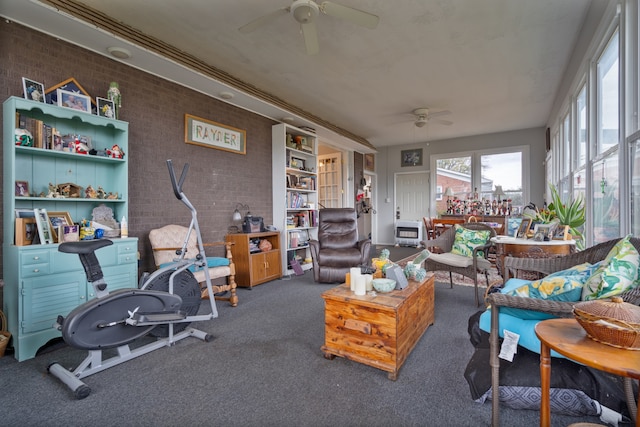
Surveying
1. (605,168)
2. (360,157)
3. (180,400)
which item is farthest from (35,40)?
(360,157)

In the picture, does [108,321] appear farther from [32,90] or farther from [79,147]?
[32,90]

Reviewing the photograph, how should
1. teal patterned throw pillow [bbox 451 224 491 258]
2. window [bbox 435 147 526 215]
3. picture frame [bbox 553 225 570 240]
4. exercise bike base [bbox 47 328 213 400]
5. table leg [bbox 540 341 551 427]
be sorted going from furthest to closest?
window [bbox 435 147 526 215], teal patterned throw pillow [bbox 451 224 491 258], picture frame [bbox 553 225 570 240], exercise bike base [bbox 47 328 213 400], table leg [bbox 540 341 551 427]

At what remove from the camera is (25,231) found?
2.21m

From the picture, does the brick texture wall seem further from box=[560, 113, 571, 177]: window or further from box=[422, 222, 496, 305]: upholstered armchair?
box=[560, 113, 571, 177]: window

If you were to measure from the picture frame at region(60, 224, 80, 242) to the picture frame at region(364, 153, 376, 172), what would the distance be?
22.3 feet

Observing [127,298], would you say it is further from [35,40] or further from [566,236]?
[566,236]

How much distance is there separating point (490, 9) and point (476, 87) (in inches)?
75.6

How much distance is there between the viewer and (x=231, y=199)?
14.2ft

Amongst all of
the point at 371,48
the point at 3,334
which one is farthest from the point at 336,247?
the point at 3,334

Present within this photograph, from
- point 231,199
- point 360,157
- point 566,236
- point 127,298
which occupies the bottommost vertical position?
point 127,298

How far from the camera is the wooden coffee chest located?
1.83m

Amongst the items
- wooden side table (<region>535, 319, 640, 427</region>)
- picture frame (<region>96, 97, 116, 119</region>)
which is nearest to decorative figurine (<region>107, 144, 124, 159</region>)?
picture frame (<region>96, 97, 116, 119</region>)

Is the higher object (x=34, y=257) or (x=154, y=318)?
(x=34, y=257)

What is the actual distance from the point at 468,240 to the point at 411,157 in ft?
16.5
